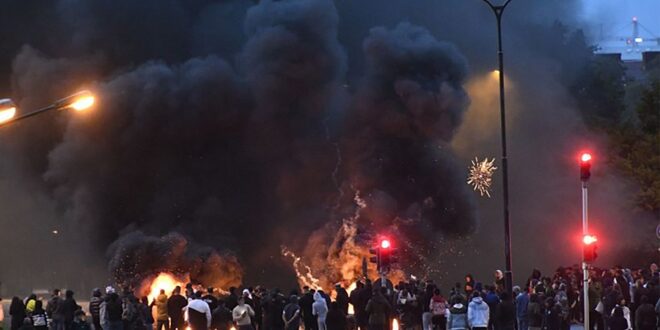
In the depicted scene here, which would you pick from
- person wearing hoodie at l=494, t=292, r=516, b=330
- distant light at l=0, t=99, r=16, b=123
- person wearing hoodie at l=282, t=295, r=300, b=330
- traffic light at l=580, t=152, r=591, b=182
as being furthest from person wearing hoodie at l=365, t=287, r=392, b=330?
distant light at l=0, t=99, r=16, b=123

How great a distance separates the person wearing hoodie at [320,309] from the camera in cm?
3042

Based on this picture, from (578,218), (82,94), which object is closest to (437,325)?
(82,94)

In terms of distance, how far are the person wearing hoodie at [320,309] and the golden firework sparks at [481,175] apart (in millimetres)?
21915

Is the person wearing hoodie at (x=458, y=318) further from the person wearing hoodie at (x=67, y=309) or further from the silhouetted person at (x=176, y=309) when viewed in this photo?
the person wearing hoodie at (x=67, y=309)

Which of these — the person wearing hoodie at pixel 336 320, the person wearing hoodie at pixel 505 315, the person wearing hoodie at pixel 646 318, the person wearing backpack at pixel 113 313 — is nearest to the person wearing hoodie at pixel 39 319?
the person wearing backpack at pixel 113 313

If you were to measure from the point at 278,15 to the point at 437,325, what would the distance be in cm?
1883

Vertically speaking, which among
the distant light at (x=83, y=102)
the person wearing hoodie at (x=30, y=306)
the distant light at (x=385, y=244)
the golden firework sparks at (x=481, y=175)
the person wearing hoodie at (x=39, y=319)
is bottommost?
the person wearing hoodie at (x=39, y=319)

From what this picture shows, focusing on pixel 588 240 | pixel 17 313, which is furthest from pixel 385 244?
pixel 17 313

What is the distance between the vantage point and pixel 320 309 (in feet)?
99.8

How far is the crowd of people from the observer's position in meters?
26.9

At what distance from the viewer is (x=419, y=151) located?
45750 mm

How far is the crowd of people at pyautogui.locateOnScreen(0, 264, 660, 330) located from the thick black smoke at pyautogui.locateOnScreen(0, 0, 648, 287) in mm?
10841

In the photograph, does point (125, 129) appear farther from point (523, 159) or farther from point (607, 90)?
point (607, 90)

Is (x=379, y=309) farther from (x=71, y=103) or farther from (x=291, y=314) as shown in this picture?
(x=71, y=103)
